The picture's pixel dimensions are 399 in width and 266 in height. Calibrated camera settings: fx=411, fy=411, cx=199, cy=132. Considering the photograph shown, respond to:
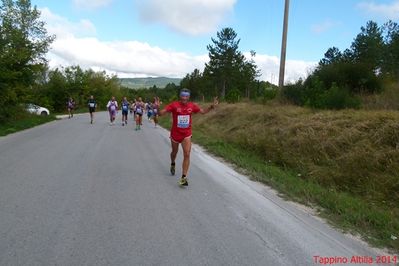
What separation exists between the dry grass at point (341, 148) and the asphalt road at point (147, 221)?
1.96 meters

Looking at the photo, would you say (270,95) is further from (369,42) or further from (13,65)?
(369,42)

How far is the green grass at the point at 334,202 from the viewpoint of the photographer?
5738 mm

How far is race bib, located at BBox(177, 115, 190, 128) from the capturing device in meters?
8.28

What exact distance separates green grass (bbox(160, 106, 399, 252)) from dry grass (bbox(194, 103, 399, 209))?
253 mm

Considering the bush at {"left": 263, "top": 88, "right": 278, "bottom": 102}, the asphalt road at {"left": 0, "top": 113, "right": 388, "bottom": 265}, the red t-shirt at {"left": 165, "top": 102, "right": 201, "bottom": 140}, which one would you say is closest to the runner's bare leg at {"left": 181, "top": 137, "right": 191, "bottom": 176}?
the red t-shirt at {"left": 165, "top": 102, "right": 201, "bottom": 140}

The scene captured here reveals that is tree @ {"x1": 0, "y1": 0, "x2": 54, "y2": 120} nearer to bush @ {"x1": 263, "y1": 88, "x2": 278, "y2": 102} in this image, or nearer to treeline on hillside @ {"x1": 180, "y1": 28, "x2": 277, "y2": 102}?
bush @ {"x1": 263, "y1": 88, "x2": 278, "y2": 102}

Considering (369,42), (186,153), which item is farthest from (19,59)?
(369,42)

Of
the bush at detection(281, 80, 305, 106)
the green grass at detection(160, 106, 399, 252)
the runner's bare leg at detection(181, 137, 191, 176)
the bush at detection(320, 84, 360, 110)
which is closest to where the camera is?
the green grass at detection(160, 106, 399, 252)

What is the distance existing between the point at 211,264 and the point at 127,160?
268 inches

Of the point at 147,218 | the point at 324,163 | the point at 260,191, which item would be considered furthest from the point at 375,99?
the point at 147,218

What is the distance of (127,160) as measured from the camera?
10703 mm

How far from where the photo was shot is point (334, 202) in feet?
23.0

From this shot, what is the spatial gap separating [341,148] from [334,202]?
3474mm

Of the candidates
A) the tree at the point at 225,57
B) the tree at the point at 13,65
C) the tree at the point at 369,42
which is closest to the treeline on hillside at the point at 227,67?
the tree at the point at 225,57
